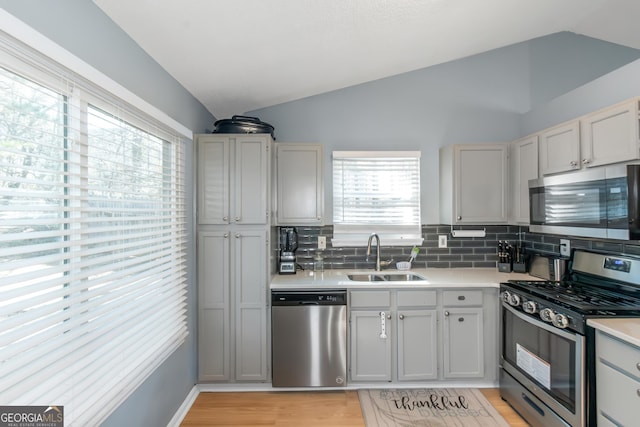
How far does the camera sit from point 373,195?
10.5 ft

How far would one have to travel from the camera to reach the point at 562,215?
2.27m

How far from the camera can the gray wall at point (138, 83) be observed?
1.23m

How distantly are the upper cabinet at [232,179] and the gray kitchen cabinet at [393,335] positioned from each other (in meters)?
1.12

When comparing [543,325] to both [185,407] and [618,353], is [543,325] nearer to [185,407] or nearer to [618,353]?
[618,353]

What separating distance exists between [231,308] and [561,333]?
232 centimetres

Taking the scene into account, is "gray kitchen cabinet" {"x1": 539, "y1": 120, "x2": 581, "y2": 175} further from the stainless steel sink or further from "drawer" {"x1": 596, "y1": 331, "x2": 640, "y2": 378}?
the stainless steel sink

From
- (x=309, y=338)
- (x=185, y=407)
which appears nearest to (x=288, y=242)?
(x=309, y=338)

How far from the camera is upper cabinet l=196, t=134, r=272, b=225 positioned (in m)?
2.65

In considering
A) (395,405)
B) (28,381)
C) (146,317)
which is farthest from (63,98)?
(395,405)

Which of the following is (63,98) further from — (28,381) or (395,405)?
(395,405)

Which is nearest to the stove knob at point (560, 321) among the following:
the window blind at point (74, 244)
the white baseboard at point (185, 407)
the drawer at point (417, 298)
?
the drawer at point (417, 298)

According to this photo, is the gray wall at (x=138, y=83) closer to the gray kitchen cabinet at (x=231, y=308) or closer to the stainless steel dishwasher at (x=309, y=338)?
the gray kitchen cabinet at (x=231, y=308)

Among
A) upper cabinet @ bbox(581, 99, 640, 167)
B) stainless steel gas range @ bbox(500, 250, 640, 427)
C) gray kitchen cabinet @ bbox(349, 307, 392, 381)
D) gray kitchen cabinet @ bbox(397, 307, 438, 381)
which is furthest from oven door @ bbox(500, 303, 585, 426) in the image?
upper cabinet @ bbox(581, 99, 640, 167)

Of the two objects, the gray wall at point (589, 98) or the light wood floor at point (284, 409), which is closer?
the gray wall at point (589, 98)
